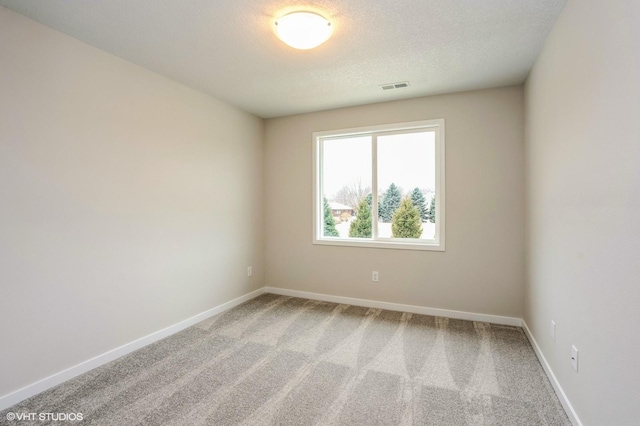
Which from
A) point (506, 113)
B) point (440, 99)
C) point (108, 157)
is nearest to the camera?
point (108, 157)

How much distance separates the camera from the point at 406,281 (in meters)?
3.58

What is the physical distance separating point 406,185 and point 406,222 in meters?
0.46

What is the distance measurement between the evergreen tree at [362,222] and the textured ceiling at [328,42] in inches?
55.0

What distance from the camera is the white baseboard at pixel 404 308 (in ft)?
10.4

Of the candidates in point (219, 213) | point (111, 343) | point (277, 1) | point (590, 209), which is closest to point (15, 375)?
point (111, 343)

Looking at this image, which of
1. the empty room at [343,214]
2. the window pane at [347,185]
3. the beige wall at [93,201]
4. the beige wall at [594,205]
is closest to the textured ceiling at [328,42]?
the empty room at [343,214]

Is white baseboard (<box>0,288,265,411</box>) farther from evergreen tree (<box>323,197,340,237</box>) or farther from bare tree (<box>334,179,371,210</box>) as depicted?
bare tree (<box>334,179,371,210</box>)

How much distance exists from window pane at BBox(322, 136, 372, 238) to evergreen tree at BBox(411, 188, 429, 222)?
1.87ft

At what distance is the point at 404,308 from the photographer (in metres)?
3.59

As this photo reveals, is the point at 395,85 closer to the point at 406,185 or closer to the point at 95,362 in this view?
the point at 406,185

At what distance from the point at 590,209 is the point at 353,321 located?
236 centimetres

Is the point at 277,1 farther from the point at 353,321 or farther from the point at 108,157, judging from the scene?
the point at 353,321

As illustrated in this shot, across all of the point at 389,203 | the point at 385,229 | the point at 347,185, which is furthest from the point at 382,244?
the point at 347,185

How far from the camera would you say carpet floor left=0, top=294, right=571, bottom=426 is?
1.81 m
